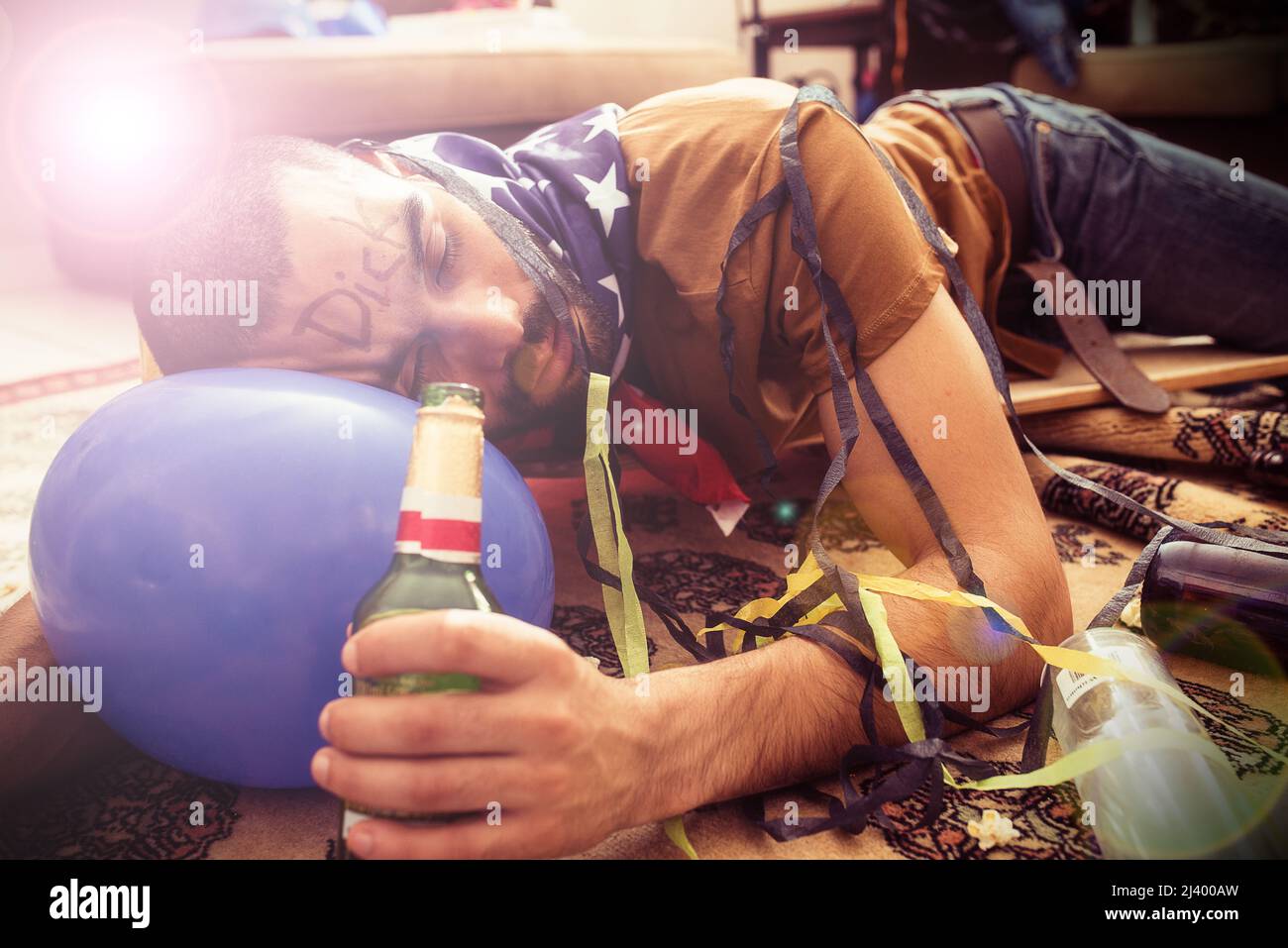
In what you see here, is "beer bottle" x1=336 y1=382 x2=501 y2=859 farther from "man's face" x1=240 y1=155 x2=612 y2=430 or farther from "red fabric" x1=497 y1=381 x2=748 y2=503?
"red fabric" x1=497 y1=381 x2=748 y2=503

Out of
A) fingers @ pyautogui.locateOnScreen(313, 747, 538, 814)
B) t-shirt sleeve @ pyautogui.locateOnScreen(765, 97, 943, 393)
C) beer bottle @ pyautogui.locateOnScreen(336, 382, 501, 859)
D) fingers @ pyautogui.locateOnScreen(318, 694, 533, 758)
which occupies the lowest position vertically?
fingers @ pyautogui.locateOnScreen(313, 747, 538, 814)

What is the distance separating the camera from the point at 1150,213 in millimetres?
1445

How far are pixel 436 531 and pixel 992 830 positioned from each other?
51cm

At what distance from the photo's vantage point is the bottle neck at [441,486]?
1.53 feet

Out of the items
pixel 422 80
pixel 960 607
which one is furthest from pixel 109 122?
pixel 960 607

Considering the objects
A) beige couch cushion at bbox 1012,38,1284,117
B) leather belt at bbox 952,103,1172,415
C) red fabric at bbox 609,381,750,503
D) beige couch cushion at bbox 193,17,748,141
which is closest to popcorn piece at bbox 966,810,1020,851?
red fabric at bbox 609,381,750,503

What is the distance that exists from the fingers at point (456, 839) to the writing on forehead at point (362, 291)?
0.50m

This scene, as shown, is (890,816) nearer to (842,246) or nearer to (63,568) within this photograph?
(842,246)

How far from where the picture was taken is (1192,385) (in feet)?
4.82

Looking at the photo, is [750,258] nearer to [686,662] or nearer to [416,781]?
[686,662]

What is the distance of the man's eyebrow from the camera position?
34.7 inches

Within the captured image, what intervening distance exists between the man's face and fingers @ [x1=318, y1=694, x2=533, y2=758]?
17.4 inches

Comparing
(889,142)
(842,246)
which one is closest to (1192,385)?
(889,142)

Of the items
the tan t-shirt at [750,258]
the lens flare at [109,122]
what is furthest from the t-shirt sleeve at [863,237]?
the lens flare at [109,122]
